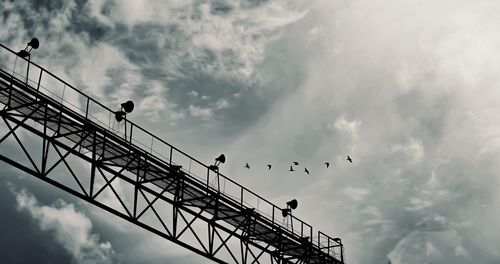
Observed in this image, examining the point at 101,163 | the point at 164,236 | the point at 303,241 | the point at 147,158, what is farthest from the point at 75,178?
the point at 303,241

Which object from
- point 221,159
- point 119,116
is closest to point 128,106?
point 119,116

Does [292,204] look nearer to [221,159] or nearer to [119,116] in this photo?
[221,159]

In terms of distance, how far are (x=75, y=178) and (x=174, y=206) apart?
461cm

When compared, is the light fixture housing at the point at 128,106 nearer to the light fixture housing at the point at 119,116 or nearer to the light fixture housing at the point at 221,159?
the light fixture housing at the point at 119,116

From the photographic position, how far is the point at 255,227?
23.5 m

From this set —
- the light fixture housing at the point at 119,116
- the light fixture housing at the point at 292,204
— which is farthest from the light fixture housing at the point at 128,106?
the light fixture housing at the point at 292,204

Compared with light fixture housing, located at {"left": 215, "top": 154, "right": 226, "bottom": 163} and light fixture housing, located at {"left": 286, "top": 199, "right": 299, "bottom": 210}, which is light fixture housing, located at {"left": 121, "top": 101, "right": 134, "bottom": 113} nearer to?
light fixture housing, located at {"left": 215, "top": 154, "right": 226, "bottom": 163}

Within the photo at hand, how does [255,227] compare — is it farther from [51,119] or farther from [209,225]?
[51,119]

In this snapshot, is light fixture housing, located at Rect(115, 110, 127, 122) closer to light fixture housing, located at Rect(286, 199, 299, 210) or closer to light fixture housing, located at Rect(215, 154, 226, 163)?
light fixture housing, located at Rect(215, 154, 226, 163)

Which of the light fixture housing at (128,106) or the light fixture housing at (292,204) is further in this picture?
the light fixture housing at (292,204)

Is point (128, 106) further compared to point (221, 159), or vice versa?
point (221, 159)

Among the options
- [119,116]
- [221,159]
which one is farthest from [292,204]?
[119,116]

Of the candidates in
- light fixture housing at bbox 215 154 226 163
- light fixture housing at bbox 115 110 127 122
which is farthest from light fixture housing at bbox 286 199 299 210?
light fixture housing at bbox 115 110 127 122

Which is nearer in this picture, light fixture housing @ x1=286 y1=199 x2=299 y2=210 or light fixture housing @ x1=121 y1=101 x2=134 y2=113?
light fixture housing @ x1=121 y1=101 x2=134 y2=113
